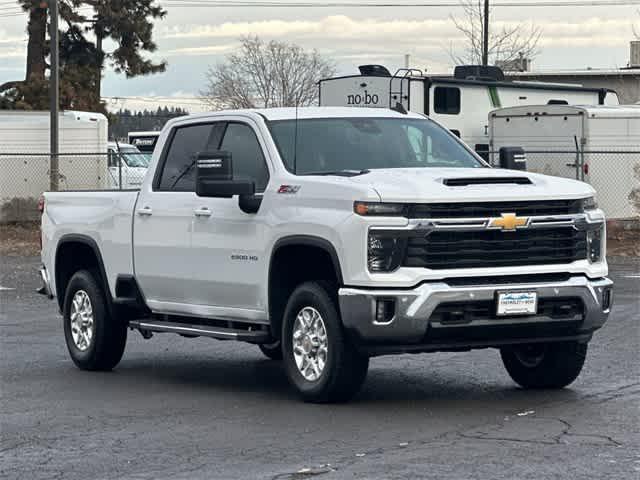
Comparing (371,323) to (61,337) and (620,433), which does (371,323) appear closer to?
(620,433)

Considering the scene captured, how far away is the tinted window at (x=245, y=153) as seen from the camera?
1068 centimetres

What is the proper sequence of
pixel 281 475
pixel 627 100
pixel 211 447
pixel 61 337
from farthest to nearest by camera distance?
pixel 627 100, pixel 61 337, pixel 211 447, pixel 281 475

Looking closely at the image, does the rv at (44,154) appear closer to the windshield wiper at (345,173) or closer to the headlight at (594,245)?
the windshield wiper at (345,173)

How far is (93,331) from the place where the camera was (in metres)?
12.2

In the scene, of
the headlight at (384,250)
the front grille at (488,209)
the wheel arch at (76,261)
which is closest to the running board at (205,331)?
the wheel arch at (76,261)

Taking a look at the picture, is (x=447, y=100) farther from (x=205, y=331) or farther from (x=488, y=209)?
(x=488, y=209)

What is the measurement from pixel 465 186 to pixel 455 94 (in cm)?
2443

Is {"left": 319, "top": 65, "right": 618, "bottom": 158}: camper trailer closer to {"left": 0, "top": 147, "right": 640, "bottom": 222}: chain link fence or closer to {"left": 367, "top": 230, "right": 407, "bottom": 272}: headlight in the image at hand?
{"left": 0, "top": 147, "right": 640, "bottom": 222}: chain link fence

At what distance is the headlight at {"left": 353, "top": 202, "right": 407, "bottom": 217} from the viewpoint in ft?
30.8

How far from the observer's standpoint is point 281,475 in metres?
7.46

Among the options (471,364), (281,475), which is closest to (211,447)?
(281,475)

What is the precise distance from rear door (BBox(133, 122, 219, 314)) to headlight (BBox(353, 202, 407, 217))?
2.02m

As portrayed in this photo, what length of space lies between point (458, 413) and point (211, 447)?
186 cm

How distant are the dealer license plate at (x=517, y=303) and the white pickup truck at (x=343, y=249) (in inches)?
0.5
